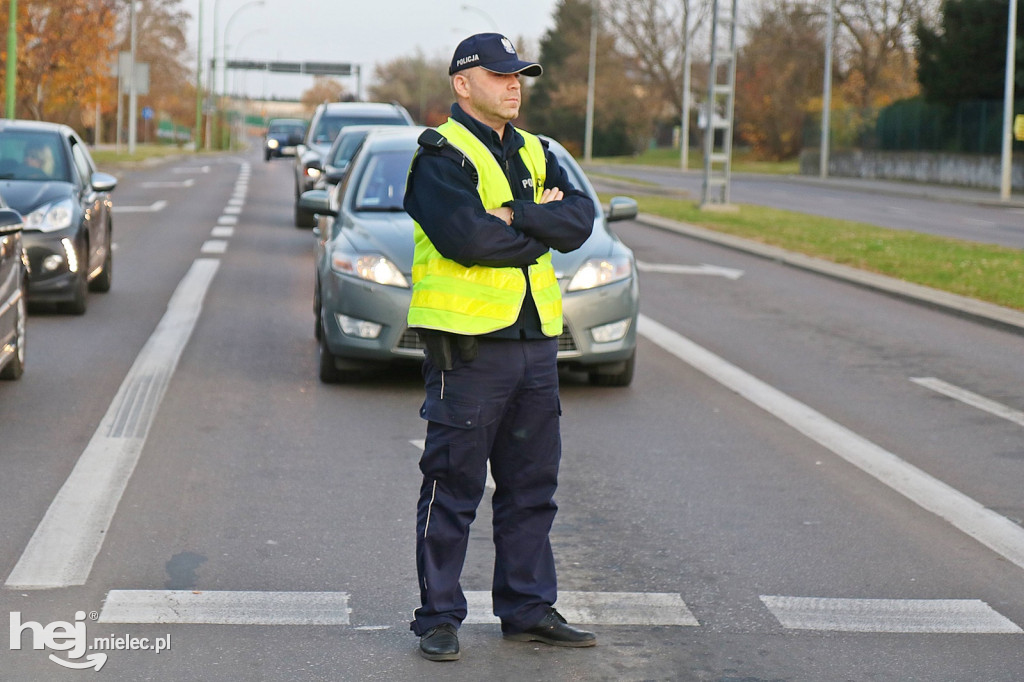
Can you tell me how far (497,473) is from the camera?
4652 mm

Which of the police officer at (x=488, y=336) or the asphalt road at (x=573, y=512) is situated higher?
the police officer at (x=488, y=336)

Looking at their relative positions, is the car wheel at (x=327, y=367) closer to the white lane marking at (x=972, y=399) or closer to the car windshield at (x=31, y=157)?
the white lane marking at (x=972, y=399)

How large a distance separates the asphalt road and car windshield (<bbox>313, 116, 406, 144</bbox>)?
39.8 feet

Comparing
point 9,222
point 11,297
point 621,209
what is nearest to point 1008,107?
point 621,209

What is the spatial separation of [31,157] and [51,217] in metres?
1.15

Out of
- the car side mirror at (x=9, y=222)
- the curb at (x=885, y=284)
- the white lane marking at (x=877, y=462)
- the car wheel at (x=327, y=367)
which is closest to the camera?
the white lane marking at (x=877, y=462)

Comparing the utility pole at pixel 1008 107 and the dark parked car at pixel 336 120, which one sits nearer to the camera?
the dark parked car at pixel 336 120

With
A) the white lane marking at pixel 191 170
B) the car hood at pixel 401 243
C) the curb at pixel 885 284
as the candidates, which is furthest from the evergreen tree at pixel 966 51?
the car hood at pixel 401 243

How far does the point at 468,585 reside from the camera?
17.2 feet

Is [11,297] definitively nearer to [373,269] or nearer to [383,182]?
[373,269]

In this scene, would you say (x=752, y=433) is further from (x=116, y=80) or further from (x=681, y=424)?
(x=116, y=80)

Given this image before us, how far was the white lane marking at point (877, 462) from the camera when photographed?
20.2ft

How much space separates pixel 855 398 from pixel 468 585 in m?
4.69
